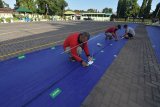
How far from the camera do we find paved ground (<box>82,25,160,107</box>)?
396cm

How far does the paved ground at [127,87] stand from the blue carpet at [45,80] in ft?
0.92

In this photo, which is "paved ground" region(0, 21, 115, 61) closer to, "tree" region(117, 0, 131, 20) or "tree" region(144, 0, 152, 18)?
"tree" region(144, 0, 152, 18)

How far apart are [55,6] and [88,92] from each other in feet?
228

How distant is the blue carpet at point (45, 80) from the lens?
376 cm

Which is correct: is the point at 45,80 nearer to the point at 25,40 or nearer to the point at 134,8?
the point at 25,40

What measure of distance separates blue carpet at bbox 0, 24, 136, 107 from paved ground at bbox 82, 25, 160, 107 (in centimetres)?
28

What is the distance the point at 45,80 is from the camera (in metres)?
4.83

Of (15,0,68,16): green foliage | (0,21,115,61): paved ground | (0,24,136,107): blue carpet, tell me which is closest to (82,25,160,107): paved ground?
Result: (0,24,136,107): blue carpet

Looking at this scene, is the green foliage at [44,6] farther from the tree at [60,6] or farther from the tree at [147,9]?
the tree at [147,9]

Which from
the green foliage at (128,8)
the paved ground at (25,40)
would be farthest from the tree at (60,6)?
the paved ground at (25,40)

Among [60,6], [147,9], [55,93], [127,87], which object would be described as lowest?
[127,87]

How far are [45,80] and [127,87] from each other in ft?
8.39

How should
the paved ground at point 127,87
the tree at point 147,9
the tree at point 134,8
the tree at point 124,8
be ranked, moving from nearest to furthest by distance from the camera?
the paved ground at point 127,87, the tree at point 147,9, the tree at point 134,8, the tree at point 124,8

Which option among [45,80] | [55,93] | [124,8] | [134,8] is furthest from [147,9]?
[55,93]
